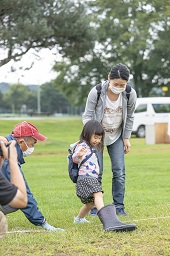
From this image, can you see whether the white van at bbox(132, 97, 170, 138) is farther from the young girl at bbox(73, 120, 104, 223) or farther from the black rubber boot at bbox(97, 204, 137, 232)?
the black rubber boot at bbox(97, 204, 137, 232)

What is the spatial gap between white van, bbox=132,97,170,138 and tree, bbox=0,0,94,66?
564 cm

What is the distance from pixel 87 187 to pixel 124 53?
117ft

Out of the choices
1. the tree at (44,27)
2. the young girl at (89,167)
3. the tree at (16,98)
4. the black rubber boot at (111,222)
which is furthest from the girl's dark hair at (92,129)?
the tree at (16,98)

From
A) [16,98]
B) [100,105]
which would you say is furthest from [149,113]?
[16,98]

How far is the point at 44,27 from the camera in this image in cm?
2277

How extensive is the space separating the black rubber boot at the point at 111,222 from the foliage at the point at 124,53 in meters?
32.3

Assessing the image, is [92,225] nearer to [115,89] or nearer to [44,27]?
[115,89]

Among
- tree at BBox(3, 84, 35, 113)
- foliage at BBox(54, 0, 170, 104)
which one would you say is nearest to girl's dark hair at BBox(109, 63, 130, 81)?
foliage at BBox(54, 0, 170, 104)

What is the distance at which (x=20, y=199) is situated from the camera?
3.87 m

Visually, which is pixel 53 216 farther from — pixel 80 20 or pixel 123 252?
pixel 80 20

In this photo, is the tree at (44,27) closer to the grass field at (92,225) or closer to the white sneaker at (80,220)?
the grass field at (92,225)

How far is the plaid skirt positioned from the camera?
18.1ft

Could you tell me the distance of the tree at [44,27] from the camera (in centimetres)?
2228

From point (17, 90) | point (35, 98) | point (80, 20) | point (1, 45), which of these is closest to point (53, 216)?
point (1, 45)
